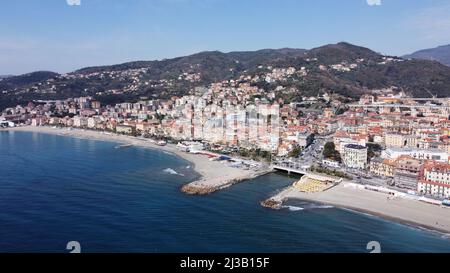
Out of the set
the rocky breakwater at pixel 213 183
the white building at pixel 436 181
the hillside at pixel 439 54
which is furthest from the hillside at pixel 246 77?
the white building at pixel 436 181

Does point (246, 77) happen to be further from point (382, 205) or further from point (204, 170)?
point (382, 205)

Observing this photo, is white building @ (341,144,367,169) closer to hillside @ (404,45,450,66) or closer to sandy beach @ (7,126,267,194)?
sandy beach @ (7,126,267,194)

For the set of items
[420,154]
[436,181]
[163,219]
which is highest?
[420,154]

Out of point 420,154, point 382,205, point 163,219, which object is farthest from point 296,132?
point 163,219

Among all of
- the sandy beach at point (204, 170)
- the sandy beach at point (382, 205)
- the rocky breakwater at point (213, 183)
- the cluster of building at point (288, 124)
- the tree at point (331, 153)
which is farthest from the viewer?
the tree at point (331, 153)

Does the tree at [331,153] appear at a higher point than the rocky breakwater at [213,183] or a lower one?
higher

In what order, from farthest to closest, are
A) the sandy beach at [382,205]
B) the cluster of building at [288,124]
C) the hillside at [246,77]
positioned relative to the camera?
the hillside at [246,77], the cluster of building at [288,124], the sandy beach at [382,205]

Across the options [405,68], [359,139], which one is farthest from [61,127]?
[405,68]

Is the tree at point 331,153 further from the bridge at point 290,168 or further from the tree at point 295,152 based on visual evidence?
the bridge at point 290,168
